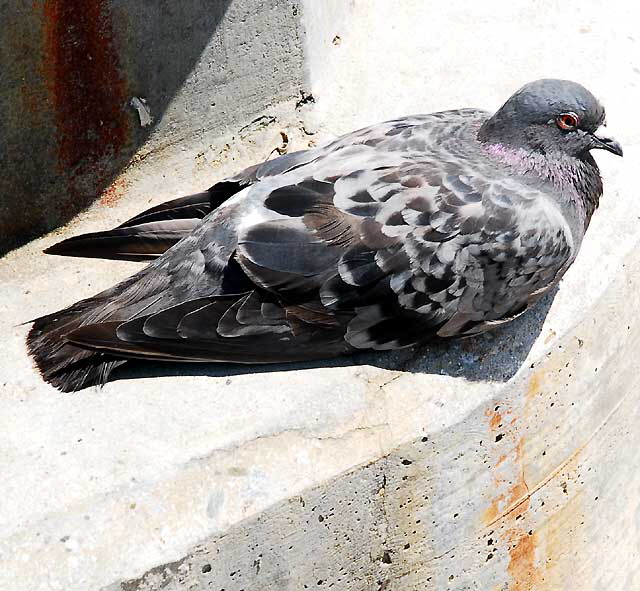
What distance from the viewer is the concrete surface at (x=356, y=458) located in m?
3.24

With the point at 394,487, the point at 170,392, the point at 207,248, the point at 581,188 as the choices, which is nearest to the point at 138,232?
the point at 207,248

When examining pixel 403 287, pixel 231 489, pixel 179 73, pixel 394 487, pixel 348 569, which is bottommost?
pixel 348 569

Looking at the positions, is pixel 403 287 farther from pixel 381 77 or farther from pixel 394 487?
pixel 381 77

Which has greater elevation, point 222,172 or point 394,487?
point 222,172

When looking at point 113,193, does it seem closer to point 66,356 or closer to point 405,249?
point 66,356

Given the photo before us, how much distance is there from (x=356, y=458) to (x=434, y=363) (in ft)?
1.69

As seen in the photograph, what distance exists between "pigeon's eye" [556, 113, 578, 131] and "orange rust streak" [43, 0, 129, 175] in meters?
2.27

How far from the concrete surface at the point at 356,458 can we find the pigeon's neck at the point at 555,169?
33 centimetres

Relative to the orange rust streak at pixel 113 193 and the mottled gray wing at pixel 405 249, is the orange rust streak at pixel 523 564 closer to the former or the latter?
the mottled gray wing at pixel 405 249

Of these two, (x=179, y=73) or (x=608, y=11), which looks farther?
(x=608, y=11)

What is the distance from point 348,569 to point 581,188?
1696 millimetres

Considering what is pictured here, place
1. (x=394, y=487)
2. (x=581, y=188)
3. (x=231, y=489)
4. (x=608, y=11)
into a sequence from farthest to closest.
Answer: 1. (x=608, y=11)
2. (x=581, y=188)
3. (x=394, y=487)
4. (x=231, y=489)

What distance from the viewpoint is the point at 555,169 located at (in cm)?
389

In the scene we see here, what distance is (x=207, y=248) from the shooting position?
377 cm
